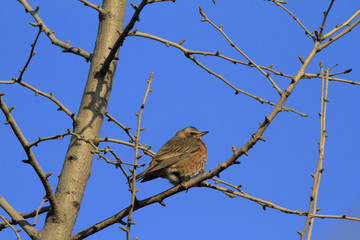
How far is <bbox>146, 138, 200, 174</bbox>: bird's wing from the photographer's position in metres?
6.98

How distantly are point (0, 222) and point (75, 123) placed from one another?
1225 mm

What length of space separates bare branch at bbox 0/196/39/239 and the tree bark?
86 millimetres

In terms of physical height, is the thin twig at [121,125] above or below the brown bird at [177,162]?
Answer: below

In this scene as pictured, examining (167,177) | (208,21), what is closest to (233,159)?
(208,21)

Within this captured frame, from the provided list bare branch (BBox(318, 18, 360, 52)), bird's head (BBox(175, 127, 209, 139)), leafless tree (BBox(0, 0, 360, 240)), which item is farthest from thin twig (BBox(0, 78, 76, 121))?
bird's head (BBox(175, 127, 209, 139))

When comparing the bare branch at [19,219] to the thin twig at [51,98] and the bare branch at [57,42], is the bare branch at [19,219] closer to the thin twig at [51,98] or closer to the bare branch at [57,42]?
the thin twig at [51,98]

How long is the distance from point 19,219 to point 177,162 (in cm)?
284

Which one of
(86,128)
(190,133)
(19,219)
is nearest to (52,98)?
(86,128)

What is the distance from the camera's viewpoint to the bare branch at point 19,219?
15.7ft

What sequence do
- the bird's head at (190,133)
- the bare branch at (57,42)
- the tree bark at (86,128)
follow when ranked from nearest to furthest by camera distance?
the tree bark at (86,128)
the bare branch at (57,42)
the bird's head at (190,133)

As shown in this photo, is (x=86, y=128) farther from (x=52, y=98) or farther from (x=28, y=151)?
(x=28, y=151)

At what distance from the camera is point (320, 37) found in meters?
4.13

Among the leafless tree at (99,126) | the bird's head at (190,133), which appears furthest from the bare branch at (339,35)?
the bird's head at (190,133)

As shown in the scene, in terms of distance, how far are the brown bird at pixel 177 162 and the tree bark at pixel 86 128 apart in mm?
1486
